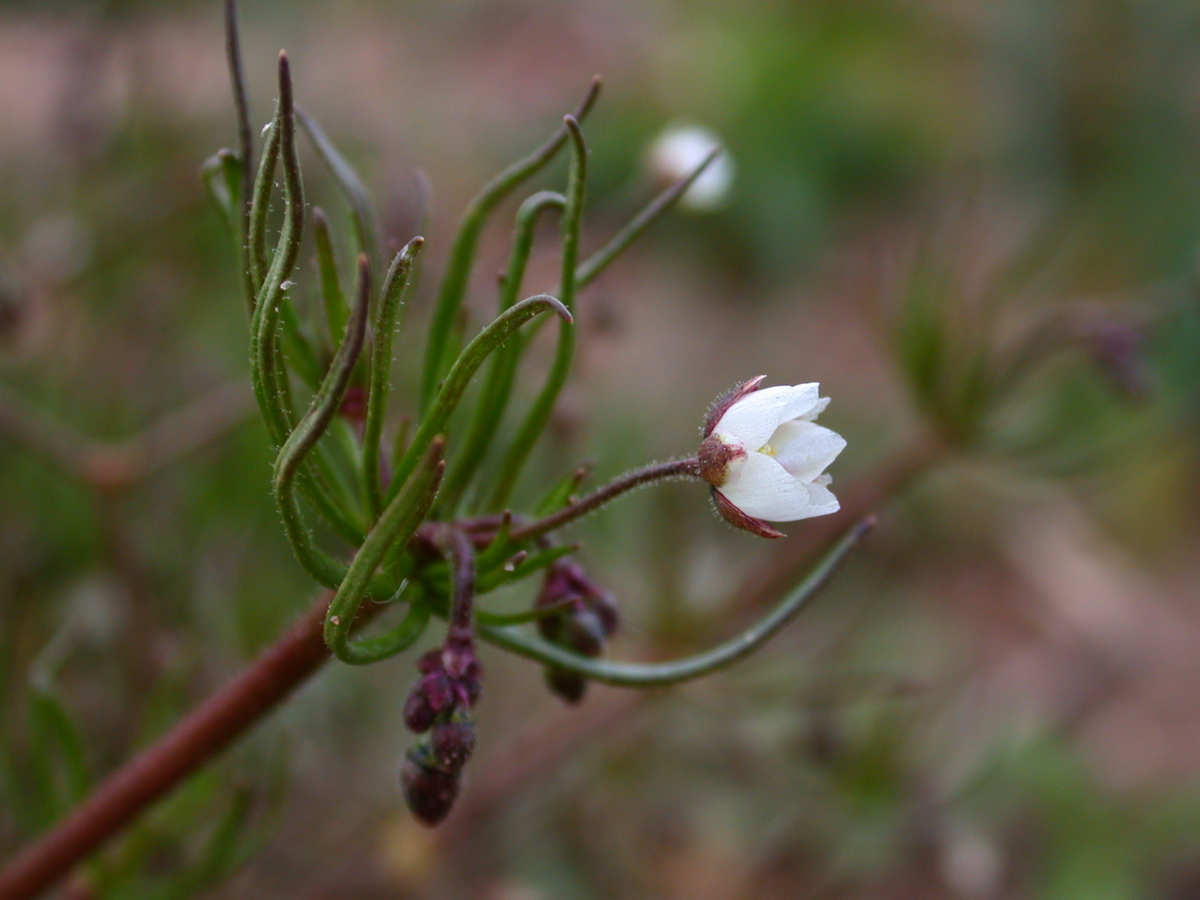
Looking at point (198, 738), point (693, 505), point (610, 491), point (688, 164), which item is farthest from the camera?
point (693, 505)

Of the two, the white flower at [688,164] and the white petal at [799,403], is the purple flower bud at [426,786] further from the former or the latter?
the white flower at [688,164]

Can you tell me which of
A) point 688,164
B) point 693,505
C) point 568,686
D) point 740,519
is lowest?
point 693,505

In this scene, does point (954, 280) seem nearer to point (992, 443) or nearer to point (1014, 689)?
point (992, 443)

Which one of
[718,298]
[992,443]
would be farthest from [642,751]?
[718,298]

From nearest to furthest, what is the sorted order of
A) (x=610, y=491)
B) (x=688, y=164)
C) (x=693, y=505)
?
(x=610, y=491) < (x=688, y=164) < (x=693, y=505)

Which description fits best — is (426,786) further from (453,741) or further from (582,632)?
(582,632)

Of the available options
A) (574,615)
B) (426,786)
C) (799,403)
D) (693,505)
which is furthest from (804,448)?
(693,505)
